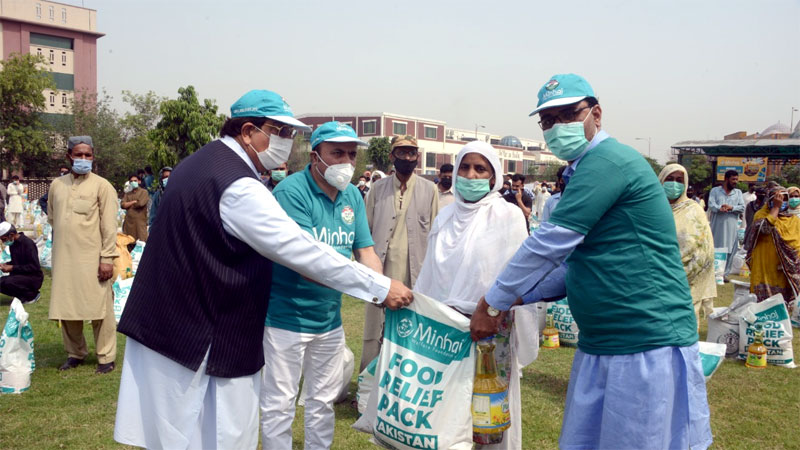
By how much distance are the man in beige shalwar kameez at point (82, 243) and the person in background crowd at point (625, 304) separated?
14.5 ft

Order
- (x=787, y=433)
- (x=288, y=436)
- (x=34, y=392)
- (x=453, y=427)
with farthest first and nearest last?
(x=34, y=392)
(x=787, y=433)
(x=288, y=436)
(x=453, y=427)

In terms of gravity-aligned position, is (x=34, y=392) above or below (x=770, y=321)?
below

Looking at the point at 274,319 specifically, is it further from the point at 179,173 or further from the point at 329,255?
the point at 179,173

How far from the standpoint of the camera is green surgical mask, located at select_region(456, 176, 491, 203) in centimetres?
322

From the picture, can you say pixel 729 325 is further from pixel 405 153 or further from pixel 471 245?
pixel 471 245

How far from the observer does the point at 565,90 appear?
8.09 ft

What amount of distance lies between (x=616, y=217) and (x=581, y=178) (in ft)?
0.65

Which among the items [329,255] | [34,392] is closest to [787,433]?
[329,255]

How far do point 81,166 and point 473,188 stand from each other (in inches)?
150

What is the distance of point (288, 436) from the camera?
320cm

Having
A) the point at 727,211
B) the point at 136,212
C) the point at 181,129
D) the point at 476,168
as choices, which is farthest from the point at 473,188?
the point at 181,129

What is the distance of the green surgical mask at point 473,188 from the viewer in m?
3.22

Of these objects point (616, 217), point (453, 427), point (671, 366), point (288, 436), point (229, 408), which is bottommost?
point (288, 436)

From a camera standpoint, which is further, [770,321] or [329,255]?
[770,321]
